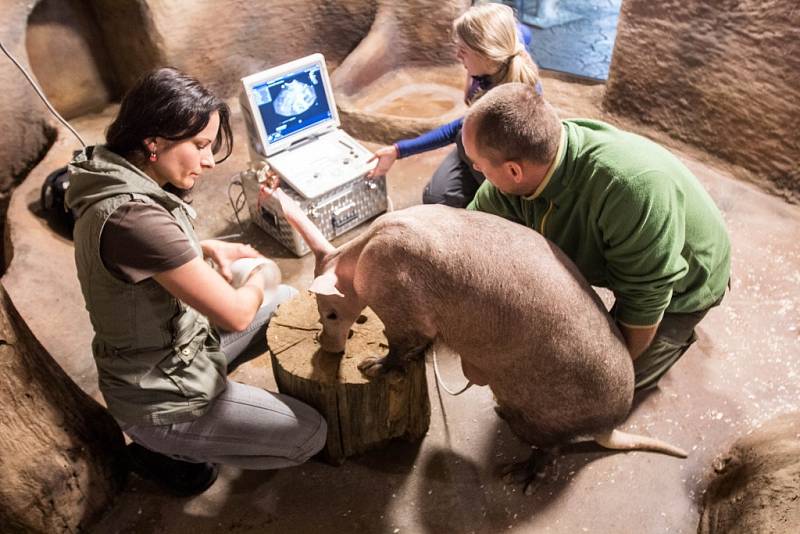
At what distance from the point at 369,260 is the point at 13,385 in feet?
4.66

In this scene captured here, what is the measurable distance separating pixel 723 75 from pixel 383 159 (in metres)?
2.77

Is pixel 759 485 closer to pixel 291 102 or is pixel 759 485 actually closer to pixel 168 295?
pixel 168 295

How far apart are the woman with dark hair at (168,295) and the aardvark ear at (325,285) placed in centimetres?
21

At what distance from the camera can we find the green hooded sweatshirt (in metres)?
2.01

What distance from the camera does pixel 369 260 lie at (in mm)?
2432

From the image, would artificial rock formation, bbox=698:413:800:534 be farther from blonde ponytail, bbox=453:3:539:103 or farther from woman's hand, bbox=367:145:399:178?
woman's hand, bbox=367:145:399:178

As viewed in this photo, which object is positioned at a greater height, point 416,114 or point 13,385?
point 13,385

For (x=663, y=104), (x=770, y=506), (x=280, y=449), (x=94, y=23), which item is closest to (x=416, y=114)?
(x=663, y=104)

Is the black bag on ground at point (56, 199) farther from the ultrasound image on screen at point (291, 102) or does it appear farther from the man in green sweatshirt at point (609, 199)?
the man in green sweatshirt at point (609, 199)

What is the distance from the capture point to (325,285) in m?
2.46

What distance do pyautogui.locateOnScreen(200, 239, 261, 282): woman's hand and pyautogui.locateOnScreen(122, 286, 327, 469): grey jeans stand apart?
0.49m

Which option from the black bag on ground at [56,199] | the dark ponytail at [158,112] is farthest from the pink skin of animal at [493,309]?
the black bag on ground at [56,199]

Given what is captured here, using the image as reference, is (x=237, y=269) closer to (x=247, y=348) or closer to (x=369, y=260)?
(x=369, y=260)

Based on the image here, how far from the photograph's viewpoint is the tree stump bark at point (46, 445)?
93.0 inches
